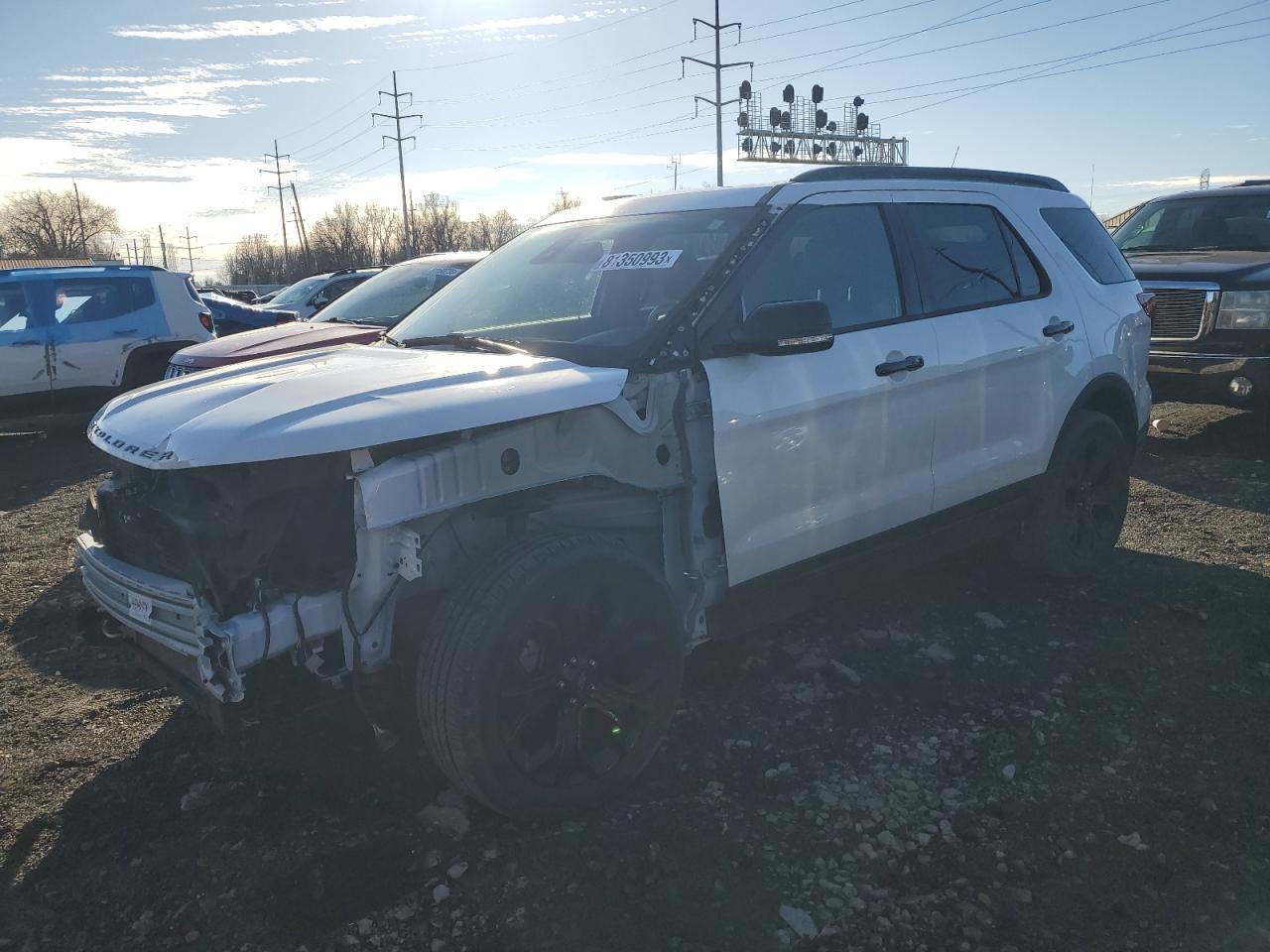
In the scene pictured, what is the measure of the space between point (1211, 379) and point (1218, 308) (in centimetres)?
57

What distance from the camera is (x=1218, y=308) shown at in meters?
7.54

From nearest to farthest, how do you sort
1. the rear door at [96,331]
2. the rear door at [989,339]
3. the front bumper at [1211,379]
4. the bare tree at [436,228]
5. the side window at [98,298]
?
the rear door at [989,339] → the front bumper at [1211,379] → the rear door at [96,331] → the side window at [98,298] → the bare tree at [436,228]

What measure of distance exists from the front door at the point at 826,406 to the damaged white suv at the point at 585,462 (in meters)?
0.01

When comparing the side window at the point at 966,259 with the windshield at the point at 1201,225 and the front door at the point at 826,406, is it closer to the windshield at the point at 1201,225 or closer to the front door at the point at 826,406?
the front door at the point at 826,406

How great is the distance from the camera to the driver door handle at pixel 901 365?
140 inches

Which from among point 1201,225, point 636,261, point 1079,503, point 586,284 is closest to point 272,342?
point 586,284

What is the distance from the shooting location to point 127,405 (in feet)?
9.98

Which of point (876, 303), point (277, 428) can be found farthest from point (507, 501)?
point (876, 303)

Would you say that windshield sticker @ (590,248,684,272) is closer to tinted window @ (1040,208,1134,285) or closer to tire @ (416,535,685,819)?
tire @ (416,535,685,819)

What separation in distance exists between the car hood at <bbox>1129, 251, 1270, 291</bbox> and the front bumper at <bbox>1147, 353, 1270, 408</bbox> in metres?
0.60

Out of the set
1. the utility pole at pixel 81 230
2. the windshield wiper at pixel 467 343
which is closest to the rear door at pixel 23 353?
the windshield wiper at pixel 467 343

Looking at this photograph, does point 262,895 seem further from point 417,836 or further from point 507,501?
point 507,501

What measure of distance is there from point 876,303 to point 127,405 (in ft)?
8.82

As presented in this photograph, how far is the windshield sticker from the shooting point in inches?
137
